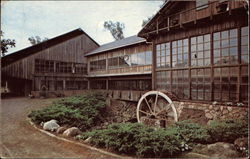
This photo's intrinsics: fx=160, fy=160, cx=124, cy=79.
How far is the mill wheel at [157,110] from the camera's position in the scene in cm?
989

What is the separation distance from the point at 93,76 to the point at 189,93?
1393cm

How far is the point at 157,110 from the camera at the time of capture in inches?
436

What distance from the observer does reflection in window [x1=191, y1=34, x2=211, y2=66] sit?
8445 millimetres

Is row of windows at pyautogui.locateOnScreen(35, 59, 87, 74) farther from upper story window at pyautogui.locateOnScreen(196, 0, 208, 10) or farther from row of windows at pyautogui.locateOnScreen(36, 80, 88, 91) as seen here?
upper story window at pyautogui.locateOnScreen(196, 0, 208, 10)

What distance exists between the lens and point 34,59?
17922mm

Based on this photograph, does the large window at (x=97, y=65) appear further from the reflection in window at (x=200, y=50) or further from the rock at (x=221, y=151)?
the rock at (x=221, y=151)

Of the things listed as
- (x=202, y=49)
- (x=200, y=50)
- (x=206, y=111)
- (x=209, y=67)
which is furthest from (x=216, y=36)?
(x=206, y=111)

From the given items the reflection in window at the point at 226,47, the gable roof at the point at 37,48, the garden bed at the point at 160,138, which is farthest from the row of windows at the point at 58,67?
the reflection in window at the point at 226,47

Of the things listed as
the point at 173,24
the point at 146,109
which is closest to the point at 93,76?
the point at 146,109

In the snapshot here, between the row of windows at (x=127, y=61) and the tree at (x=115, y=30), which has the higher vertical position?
the tree at (x=115, y=30)

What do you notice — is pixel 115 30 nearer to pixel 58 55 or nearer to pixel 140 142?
pixel 58 55

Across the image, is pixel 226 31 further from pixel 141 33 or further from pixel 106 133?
pixel 106 133

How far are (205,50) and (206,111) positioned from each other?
3.20 m

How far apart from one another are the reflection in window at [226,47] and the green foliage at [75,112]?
833 centimetres
